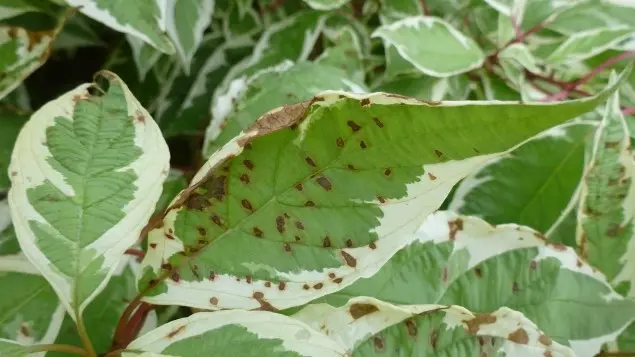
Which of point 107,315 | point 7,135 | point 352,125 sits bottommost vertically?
point 107,315

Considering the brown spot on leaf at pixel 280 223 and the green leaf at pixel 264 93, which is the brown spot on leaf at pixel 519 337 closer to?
the brown spot on leaf at pixel 280 223

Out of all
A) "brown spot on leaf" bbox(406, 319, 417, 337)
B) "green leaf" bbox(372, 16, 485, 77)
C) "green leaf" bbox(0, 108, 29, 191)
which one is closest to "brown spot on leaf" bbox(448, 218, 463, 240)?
"brown spot on leaf" bbox(406, 319, 417, 337)

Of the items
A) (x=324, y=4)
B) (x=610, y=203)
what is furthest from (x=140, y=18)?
(x=610, y=203)

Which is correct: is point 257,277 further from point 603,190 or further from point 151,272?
point 603,190

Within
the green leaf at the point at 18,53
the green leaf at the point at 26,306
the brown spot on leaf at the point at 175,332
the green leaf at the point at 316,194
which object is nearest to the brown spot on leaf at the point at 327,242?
the green leaf at the point at 316,194

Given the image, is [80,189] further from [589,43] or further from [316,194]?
[589,43]

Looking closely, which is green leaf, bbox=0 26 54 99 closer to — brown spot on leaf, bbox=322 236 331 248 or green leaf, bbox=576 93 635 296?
brown spot on leaf, bbox=322 236 331 248

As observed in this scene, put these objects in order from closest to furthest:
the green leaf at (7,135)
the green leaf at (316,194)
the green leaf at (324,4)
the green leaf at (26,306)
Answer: the green leaf at (316,194) < the green leaf at (26,306) < the green leaf at (7,135) < the green leaf at (324,4)

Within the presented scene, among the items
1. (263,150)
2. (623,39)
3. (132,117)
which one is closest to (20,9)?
(132,117)
